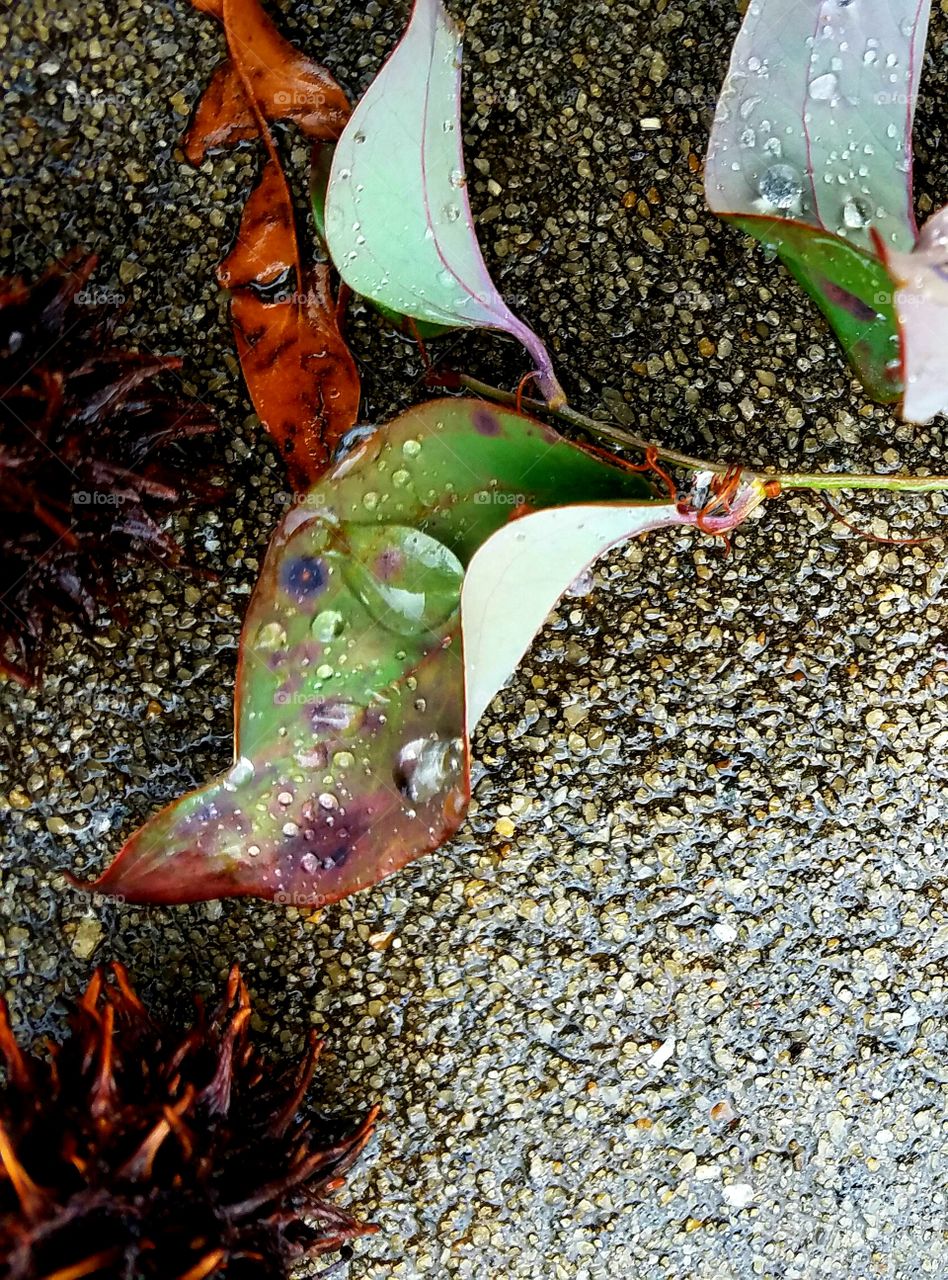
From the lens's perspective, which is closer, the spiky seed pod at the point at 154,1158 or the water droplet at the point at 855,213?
the spiky seed pod at the point at 154,1158

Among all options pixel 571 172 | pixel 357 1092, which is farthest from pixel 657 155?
pixel 357 1092

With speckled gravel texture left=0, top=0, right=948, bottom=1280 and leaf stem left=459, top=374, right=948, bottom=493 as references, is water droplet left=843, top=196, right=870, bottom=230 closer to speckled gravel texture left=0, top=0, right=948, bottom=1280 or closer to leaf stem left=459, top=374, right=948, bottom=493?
speckled gravel texture left=0, top=0, right=948, bottom=1280

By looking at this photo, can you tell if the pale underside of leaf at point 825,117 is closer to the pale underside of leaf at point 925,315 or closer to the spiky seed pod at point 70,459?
the pale underside of leaf at point 925,315

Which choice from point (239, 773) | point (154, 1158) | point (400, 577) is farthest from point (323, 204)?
point (154, 1158)

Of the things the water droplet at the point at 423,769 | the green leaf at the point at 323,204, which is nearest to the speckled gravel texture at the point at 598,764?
the green leaf at the point at 323,204

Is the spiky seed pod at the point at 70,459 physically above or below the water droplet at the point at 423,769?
above

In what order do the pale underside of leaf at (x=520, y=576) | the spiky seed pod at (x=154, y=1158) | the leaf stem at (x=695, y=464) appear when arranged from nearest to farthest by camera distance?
the spiky seed pod at (x=154, y=1158) < the pale underside of leaf at (x=520, y=576) < the leaf stem at (x=695, y=464)

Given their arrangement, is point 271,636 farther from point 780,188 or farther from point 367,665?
point 780,188

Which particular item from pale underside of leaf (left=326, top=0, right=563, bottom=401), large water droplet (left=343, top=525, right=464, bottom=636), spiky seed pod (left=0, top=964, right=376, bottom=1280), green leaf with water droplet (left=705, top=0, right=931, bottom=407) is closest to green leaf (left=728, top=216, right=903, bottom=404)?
green leaf with water droplet (left=705, top=0, right=931, bottom=407)
